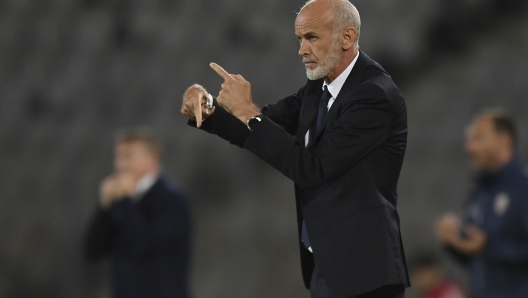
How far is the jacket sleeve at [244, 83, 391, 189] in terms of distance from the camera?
1.95m

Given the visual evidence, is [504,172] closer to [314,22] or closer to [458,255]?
[458,255]

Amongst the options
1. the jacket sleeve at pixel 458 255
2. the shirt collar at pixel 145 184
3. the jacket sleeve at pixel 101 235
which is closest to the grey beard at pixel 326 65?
the jacket sleeve at pixel 458 255

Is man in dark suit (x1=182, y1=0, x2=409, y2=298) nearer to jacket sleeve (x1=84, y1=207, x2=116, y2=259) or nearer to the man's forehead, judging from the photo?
the man's forehead

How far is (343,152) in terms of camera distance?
Answer: 6.40 ft

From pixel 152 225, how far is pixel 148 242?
11cm

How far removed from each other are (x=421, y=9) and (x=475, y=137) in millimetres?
1742

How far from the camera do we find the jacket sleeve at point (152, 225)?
415 cm

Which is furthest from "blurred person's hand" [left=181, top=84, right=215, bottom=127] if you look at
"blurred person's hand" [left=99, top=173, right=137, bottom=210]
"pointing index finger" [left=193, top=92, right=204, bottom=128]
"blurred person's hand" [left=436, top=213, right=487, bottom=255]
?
"blurred person's hand" [left=99, top=173, right=137, bottom=210]

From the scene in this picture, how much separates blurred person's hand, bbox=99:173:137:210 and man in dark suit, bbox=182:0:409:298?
231cm

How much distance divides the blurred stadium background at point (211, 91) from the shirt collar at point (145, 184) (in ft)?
4.20

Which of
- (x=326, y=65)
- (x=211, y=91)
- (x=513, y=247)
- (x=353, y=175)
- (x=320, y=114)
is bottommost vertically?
(x=513, y=247)

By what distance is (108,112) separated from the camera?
5770mm

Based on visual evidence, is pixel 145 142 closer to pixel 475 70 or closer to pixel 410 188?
pixel 410 188

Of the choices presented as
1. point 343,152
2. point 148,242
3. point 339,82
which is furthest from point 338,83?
point 148,242
